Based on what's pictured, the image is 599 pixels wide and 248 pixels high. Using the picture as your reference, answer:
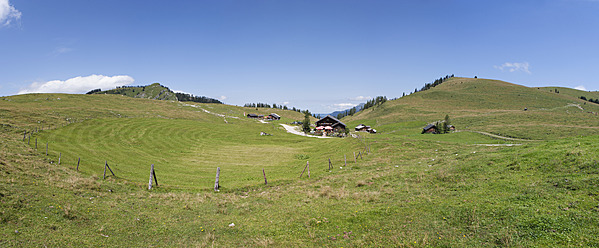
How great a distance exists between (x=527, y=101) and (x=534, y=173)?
23571cm

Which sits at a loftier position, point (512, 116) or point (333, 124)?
point (512, 116)

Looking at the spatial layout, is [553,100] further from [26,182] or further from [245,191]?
[26,182]

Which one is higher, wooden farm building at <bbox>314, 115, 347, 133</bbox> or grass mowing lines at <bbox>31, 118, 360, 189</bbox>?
wooden farm building at <bbox>314, 115, 347, 133</bbox>

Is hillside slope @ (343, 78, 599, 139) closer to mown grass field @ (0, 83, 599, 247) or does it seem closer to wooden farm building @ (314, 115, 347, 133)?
wooden farm building @ (314, 115, 347, 133)

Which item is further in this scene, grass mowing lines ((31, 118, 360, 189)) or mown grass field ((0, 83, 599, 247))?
grass mowing lines ((31, 118, 360, 189))

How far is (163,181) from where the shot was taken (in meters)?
27.6

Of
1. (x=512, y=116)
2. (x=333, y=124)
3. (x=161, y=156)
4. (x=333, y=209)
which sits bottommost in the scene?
(x=161, y=156)

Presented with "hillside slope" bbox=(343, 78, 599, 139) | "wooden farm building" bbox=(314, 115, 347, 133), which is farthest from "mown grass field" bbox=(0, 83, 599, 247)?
"wooden farm building" bbox=(314, 115, 347, 133)

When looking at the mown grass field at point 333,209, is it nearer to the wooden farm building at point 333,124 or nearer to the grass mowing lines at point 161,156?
the grass mowing lines at point 161,156

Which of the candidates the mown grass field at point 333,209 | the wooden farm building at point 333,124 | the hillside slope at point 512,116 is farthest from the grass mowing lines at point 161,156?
the hillside slope at point 512,116

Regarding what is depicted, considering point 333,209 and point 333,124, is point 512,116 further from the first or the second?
point 333,209

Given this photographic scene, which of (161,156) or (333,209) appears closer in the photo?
(333,209)

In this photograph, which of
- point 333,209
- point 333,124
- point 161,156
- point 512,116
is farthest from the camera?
point 333,124

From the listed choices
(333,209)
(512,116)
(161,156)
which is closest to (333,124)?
(512,116)
